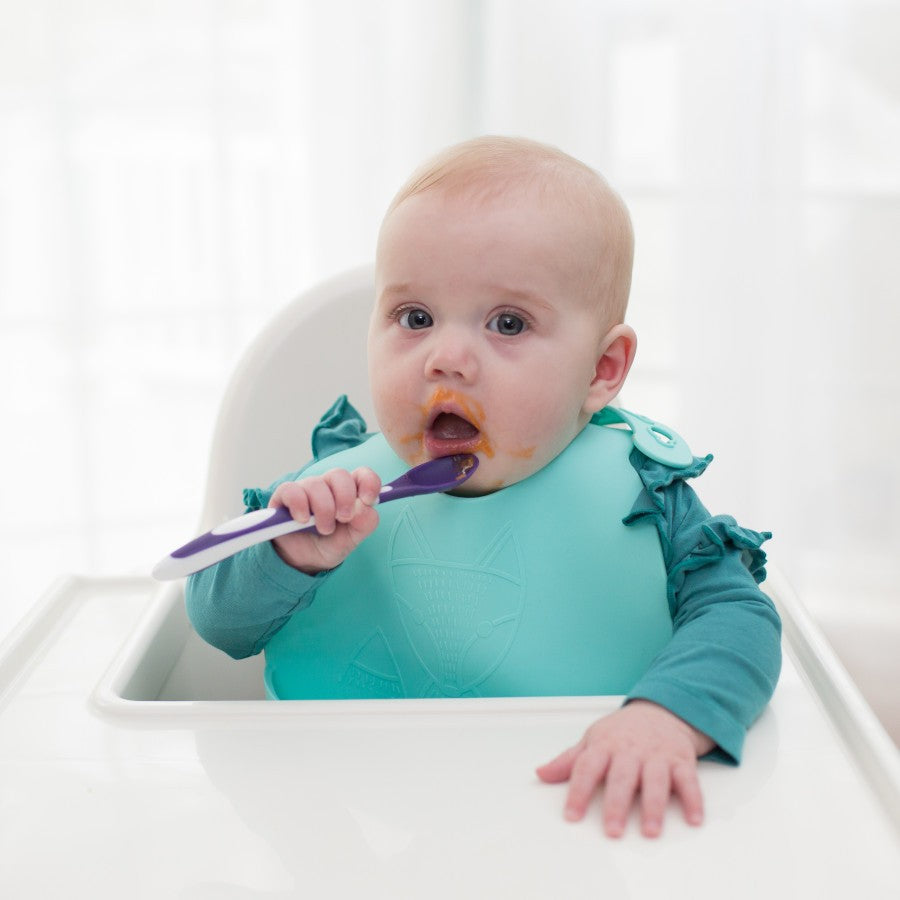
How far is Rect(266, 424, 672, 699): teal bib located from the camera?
2.79 feet

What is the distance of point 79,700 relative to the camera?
79cm

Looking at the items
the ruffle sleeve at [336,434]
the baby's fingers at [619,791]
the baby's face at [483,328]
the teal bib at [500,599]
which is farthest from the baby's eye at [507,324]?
the baby's fingers at [619,791]

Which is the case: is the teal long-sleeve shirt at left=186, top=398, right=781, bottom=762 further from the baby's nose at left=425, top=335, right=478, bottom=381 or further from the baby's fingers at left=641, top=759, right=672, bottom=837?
the baby's nose at left=425, top=335, right=478, bottom=381

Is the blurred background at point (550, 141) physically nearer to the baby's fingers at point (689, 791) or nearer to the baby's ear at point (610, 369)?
the baby's ear at point (610, 369)

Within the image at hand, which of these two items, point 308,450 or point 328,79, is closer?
point 308,450

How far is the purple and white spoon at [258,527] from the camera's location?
691mm

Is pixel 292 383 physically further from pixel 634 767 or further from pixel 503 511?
pixel 634 767

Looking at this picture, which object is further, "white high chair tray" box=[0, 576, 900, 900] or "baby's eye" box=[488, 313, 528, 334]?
"baby's eye" box=[488, 313, 528, 334]

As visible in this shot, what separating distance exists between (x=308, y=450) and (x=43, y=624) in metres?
0.32

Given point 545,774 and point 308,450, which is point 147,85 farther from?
point 545,774

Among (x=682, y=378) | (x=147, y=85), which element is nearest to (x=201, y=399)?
(x=147, y=85)

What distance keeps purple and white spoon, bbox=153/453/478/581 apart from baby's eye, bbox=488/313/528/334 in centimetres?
10

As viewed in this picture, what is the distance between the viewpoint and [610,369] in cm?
93

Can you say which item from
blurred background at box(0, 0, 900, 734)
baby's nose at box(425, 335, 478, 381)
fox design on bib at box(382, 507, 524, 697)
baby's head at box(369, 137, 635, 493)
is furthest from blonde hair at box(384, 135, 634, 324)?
blurred background at box(0, 0, 900, 734)
